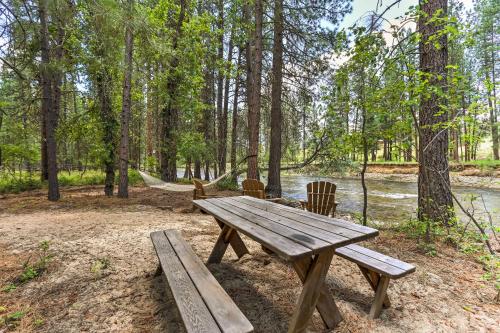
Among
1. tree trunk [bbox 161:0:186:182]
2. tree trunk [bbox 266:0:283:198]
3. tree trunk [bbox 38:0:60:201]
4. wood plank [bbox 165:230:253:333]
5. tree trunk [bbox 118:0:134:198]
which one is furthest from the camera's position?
tree trunk [bbox 161:0:186:182]

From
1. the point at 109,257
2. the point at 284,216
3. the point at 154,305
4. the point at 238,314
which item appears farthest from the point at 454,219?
the point at 109,257

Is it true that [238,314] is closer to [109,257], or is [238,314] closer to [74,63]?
[109,257]

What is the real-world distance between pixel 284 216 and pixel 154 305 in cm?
109

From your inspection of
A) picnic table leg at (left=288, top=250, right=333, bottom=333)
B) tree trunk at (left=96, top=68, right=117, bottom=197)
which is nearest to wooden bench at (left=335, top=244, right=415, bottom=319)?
picnic table leg at (left=288, top=250, right=333, bottom=333)

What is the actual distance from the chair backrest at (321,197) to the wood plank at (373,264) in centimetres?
212

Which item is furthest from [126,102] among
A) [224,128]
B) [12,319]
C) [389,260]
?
[224,128]

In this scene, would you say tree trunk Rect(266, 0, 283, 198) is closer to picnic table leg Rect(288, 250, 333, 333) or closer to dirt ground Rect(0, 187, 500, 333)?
dirt ground Rect(0, 187, 500, 333)

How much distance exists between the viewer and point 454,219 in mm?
3107

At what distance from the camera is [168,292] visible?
1.81 m

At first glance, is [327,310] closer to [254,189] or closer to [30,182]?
[254,189]

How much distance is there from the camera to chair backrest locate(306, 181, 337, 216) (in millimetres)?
3996

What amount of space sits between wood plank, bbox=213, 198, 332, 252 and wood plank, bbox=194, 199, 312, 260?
0.03 m

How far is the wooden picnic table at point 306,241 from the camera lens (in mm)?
1212

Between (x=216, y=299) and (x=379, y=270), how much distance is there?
1.07 metres
